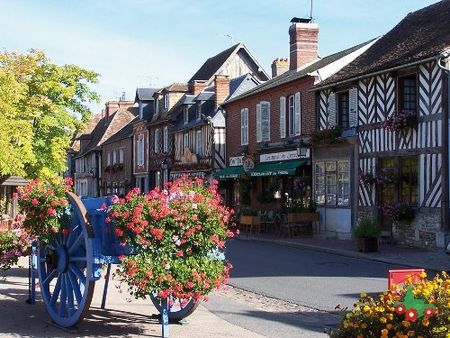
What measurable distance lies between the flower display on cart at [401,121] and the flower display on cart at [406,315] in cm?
1447

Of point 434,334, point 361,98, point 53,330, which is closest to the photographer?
point 434,334

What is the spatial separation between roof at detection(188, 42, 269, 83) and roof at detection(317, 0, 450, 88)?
1721 centimetres

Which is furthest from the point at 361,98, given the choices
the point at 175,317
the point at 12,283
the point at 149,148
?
the point at 149,148

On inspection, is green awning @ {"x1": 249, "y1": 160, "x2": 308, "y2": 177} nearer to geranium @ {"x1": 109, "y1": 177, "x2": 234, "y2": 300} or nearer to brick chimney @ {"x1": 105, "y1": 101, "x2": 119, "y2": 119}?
A: geranium @ {"x1": 109, "y1": 177, "x2": 234, "y2": 300}

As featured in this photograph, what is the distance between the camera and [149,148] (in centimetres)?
4412

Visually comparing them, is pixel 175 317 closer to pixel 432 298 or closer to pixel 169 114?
pixel 432 298

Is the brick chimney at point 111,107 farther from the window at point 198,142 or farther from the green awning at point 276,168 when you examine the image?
the green awning at point 276,168

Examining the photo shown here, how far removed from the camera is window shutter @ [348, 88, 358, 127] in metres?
21.7

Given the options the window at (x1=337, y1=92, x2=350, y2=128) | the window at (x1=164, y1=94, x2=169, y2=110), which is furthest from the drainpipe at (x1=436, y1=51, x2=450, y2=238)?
the window at (x1=164, y1=94, x2=169, y2=110)

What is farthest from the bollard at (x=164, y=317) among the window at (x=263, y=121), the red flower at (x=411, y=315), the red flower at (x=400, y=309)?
the window at (x=263, y=121)

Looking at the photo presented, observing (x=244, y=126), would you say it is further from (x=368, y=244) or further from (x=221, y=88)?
(x=368, y=244)

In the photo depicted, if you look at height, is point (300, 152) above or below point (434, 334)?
above

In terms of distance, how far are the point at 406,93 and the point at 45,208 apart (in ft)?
45.8

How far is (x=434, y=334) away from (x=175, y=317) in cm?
409
